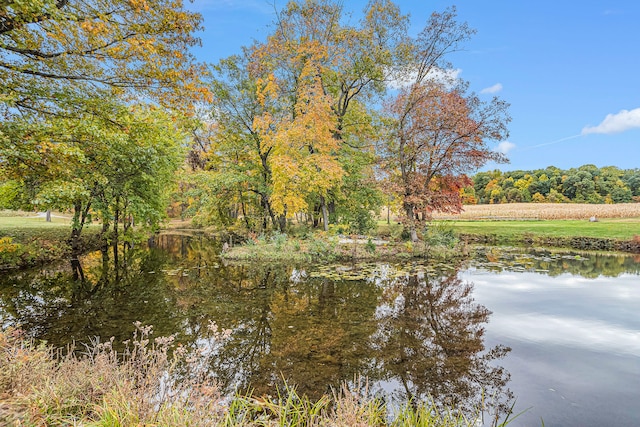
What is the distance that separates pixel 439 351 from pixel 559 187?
82.1 m

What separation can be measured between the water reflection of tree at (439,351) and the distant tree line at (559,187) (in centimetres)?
5722

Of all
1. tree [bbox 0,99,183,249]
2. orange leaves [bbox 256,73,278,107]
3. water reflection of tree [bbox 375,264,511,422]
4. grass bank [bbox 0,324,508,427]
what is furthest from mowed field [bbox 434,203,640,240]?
grass bank [bbox 0,324,508,427]

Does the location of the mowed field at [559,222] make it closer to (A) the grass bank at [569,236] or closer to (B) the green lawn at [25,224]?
(A) the grass bank at [569,236]

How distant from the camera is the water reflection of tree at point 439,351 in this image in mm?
4426

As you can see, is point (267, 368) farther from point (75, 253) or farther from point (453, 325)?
point (75, 253)

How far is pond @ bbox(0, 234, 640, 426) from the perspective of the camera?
179 inches

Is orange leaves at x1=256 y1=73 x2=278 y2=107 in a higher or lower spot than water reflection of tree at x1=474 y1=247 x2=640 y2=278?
higher

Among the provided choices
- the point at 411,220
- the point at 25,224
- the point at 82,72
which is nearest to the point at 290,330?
the point at 82,72

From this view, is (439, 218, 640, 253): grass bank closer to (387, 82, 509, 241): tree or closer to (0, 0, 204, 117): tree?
(387, 82, 509, 241): tree

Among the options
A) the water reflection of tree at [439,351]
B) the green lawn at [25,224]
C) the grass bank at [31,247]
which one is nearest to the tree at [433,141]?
the water reflection of tree at [439,351]

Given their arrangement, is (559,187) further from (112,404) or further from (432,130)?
(112,404)

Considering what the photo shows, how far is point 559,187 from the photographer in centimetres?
6944

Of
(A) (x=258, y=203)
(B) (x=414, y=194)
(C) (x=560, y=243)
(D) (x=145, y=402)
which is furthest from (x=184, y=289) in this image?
(C) (x=560, y=243)

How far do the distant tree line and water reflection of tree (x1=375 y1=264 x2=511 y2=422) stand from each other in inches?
2253
